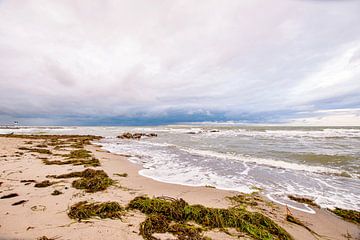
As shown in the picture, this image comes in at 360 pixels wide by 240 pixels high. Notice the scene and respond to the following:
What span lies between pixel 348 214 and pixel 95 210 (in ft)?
19.0

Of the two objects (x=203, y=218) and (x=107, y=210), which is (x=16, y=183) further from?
(x=203, y=218)

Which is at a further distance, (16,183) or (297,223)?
(16,183)

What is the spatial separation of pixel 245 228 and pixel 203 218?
2.56ft

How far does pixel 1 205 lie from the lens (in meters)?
3.82

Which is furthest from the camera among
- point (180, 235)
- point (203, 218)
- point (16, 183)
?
point (16, 183)

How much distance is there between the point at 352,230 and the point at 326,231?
0.66 metres

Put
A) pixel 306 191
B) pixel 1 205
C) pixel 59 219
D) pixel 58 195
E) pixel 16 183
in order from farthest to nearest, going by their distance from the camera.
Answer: pixel 306 191 < pixel 16 183 < pixel 58 195 < pixel 1 205 < pixel 59 219

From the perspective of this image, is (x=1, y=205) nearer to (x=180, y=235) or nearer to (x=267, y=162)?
(x=180, y=235)

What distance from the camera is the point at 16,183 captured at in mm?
5285

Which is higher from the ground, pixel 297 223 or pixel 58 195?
pixel 58 195

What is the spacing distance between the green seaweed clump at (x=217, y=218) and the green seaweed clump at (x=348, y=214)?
226cm

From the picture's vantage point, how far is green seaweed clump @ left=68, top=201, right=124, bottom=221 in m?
3.48

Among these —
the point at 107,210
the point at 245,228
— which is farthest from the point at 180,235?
the point at 107,210

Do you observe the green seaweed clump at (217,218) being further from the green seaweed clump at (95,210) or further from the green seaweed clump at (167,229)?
the green seaweed clump at (95,210)
